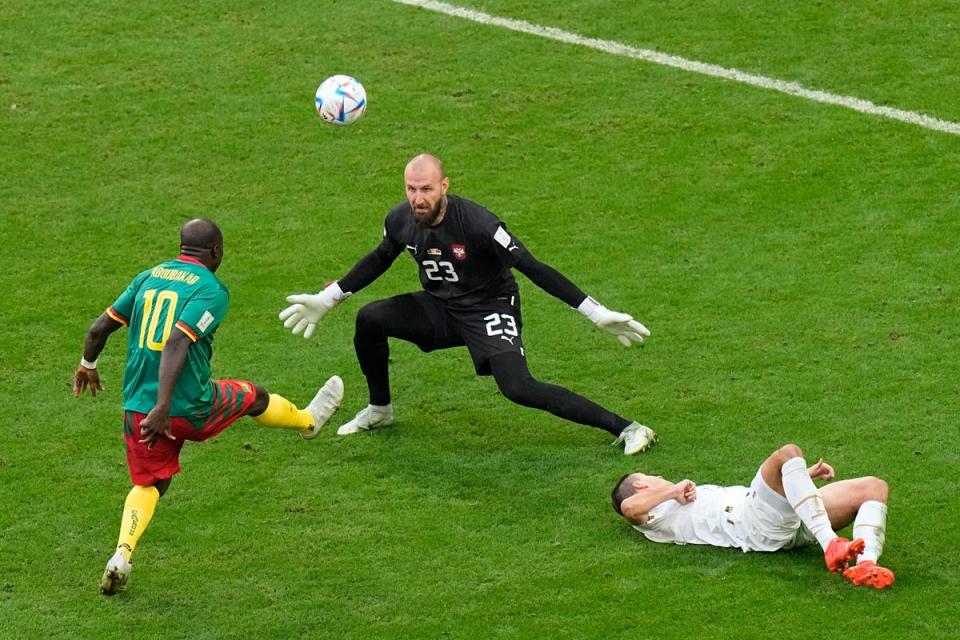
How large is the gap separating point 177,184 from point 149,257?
1285 millimetres

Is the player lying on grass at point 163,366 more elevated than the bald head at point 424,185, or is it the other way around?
the bald head at point 424,185

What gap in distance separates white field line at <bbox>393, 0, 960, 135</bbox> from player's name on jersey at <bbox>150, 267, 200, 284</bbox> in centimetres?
780

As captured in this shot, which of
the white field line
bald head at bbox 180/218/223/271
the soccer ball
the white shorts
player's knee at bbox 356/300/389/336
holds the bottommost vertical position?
the white shorts

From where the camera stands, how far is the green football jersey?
335 inches

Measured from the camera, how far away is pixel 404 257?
13.0 meters

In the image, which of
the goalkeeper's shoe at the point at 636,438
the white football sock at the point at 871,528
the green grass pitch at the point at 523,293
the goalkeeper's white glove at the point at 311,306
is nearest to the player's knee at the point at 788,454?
the white football sock at the point at 871,528

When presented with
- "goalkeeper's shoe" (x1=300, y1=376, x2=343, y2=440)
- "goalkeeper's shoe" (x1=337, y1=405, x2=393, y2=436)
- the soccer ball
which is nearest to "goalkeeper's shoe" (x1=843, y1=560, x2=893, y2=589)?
"goalkeeper's shoe" (x1=337, y1=405, x2=393, y2=436)

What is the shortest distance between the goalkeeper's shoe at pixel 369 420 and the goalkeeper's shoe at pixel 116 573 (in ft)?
7.80

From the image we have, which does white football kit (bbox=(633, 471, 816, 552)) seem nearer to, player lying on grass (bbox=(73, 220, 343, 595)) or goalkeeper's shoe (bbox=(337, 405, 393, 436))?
goalkeeper's shoe (bbox=(337, 405, 393, 436))

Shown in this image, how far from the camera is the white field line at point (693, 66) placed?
14.2 m

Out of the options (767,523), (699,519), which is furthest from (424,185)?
(767,523)

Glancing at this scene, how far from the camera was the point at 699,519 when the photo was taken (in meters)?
8.76

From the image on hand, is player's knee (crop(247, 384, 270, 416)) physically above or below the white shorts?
below

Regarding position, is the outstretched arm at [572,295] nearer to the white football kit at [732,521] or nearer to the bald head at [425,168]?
the bald head at [425,168]
